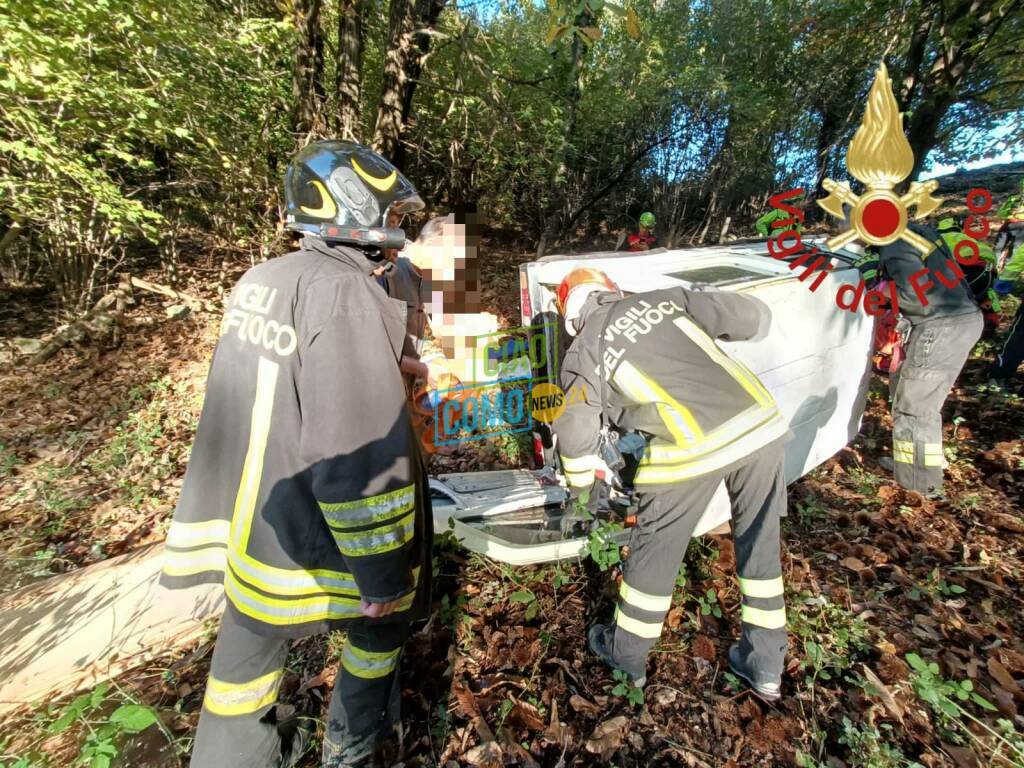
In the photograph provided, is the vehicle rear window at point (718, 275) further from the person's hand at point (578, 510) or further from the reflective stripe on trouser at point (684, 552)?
the person's hand at point (578, 510)

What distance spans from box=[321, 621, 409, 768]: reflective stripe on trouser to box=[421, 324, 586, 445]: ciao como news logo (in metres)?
1.81

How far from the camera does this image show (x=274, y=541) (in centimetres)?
145

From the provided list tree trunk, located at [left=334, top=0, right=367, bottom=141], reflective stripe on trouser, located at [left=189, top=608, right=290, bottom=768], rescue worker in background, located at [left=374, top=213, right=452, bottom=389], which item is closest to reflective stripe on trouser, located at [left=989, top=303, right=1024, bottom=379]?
rescue worker in background, located at [left=374, top=213, right=452, bottom=389]

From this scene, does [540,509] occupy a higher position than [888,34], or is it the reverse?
[888,34]

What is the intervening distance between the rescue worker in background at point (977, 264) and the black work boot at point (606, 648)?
403cm

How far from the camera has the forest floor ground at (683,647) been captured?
1.93 meters

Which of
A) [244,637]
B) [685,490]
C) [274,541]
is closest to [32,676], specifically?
[244,637]

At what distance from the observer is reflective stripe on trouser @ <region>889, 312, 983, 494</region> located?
3.33 m

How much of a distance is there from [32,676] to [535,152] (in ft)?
26.0

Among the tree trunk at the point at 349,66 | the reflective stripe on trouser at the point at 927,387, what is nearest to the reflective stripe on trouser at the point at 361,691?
the reflective stripe on trouser at the point at 927,387

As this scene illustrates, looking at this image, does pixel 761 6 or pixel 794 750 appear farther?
pixel 761 6

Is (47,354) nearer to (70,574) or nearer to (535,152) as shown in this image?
(70,574)
